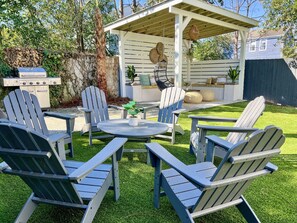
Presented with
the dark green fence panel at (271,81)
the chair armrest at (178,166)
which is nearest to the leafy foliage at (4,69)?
the chair armrest at (178,166)

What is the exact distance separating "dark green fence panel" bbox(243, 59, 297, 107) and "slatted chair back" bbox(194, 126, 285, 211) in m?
8.15

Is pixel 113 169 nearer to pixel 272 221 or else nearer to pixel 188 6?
pixel 272 221

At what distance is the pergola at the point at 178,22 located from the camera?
261 inches

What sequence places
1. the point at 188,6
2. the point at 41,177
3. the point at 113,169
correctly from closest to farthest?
the point at 41,177, the point at 113,169, the point at 188,6

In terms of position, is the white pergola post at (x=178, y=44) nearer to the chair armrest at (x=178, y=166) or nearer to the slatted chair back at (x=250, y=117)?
the slatted chair back at (x=250, y=117)

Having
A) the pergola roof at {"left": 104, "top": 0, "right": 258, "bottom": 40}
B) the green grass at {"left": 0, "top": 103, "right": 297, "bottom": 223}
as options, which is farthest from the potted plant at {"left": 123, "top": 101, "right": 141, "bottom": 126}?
the pergola roof at {"left": 104, "top": 0, "right": 258, "bottom": 40}

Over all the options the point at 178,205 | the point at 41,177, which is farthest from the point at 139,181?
the point at 41,177

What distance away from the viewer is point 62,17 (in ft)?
33.6

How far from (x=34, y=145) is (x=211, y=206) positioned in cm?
127

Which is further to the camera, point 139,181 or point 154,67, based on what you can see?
point 154,67

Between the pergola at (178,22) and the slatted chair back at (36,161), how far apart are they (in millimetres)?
5750

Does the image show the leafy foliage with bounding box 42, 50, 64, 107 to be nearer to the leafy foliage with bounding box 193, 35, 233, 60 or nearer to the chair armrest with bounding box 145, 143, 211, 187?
the chair armrest with bounding box 145, 143, 211, 187

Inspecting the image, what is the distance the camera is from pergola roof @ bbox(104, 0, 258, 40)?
21.4ft

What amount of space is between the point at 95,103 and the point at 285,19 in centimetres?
818
